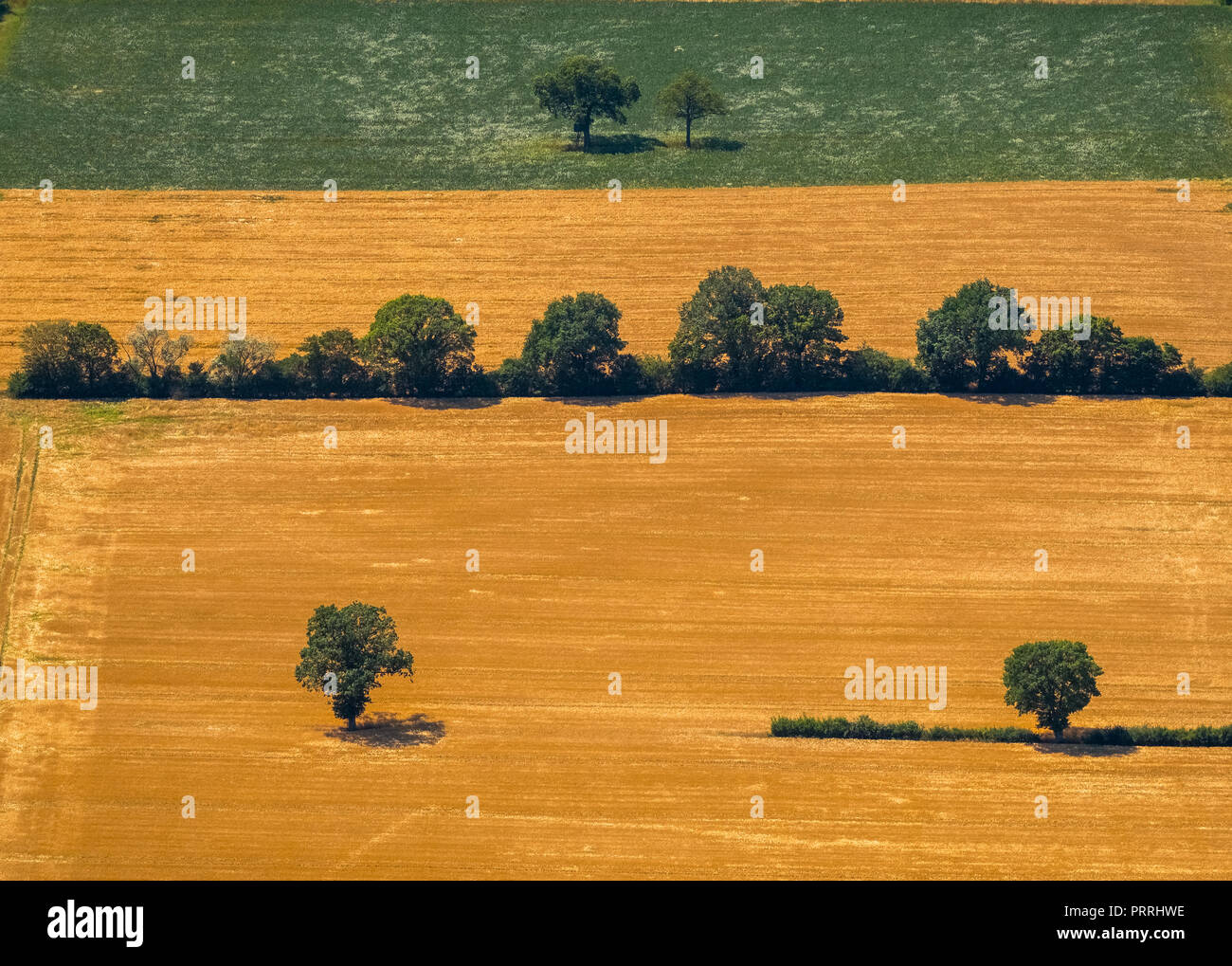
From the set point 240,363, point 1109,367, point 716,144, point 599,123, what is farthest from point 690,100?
point 240,363

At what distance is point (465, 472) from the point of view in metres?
107

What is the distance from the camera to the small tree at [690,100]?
145 metres

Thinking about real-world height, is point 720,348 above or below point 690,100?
below

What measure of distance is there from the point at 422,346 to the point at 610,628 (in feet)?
85.4

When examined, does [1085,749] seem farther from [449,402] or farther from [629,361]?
[449,402]

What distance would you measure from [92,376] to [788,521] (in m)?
40.1

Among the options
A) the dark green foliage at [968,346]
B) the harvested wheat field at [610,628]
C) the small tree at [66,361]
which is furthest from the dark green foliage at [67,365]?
the dark green foliage at [968,346]

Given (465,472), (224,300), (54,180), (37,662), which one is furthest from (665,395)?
(54,180)

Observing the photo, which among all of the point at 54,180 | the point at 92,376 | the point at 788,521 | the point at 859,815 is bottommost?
the point at 859,815

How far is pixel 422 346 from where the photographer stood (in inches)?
4496

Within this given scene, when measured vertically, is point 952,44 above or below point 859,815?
above

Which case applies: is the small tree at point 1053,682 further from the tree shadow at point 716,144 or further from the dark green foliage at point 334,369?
the tree shadow at point 716,144

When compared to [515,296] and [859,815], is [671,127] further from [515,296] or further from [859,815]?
[859,815]

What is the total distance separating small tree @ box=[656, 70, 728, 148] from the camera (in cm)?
14525
